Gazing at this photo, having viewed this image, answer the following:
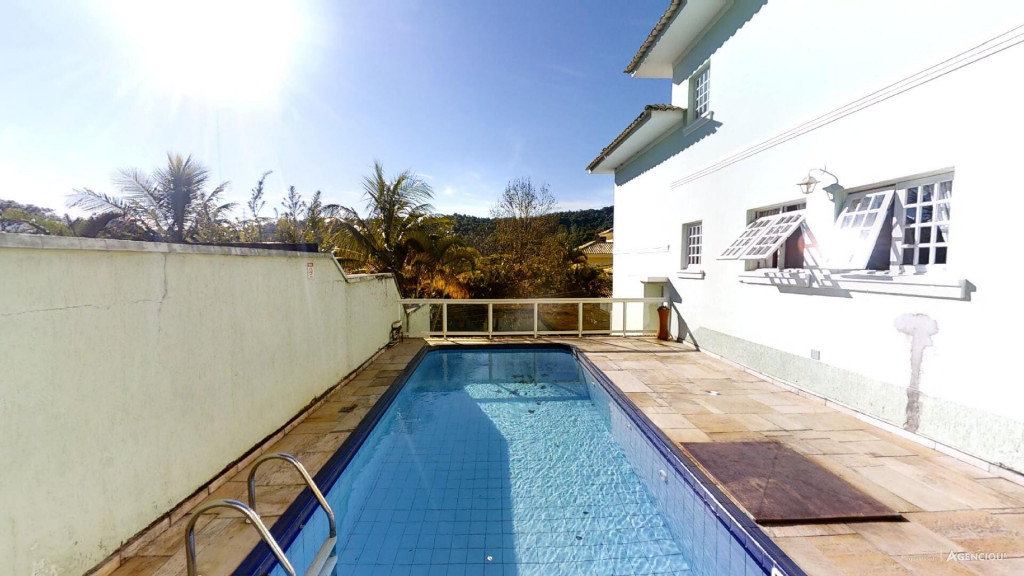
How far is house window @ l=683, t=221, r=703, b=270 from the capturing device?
377 inches

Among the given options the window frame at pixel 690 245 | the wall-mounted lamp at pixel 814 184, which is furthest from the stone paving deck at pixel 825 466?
the window frame at pixel 690 245

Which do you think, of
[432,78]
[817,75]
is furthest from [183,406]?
[432,78]

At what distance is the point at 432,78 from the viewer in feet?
36.2

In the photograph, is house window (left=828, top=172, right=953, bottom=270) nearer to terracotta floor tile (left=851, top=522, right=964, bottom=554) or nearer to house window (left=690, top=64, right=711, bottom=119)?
terracotta floor tile (left=851, top=522, right=964, bottom=554)

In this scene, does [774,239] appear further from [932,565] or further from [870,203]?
[932,565]

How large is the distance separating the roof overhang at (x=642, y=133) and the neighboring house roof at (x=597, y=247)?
47.2 ft

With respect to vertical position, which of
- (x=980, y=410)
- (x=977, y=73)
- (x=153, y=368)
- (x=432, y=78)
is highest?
(x=432, y=78)

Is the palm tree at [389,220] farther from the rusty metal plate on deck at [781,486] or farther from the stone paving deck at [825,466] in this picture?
the rusty metal plate on deck at [781,486]

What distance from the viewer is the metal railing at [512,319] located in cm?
1127

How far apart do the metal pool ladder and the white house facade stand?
609 cm

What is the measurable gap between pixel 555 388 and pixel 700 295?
3936 mm

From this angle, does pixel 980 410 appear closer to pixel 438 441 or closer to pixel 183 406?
pixel 438 441

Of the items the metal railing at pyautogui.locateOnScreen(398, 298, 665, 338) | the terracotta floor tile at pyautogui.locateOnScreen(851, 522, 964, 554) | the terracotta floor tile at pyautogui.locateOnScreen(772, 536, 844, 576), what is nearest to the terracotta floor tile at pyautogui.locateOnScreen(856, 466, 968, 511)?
the terracotta floor tile at pyautogui.locateOnScreen(851, 522, 964, 554)

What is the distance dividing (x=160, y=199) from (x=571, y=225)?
2370 centimetres
